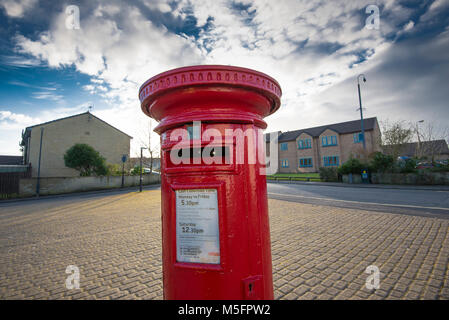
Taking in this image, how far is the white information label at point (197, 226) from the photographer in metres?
1.26

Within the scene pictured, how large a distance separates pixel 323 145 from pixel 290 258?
3129 cm

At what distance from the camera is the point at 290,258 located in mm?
3750

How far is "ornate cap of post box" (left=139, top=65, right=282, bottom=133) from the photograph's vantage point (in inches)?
47.7

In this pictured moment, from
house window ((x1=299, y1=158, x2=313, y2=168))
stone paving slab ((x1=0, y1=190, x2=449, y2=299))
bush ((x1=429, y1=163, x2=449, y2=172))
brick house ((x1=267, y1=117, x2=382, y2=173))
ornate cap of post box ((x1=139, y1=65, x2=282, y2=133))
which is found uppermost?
brick house ((x1=267, y1=117, x2=382, y2=173))

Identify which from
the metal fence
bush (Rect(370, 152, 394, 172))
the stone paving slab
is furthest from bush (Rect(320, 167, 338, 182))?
the metal fence

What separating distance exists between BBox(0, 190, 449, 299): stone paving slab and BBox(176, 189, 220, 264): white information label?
1.93 metres

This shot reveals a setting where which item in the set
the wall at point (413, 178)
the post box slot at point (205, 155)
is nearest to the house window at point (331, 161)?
the wall at point (413, 178)

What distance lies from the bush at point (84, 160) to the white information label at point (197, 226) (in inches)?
953

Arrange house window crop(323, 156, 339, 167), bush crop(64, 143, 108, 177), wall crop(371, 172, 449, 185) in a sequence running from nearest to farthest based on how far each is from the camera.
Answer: wall crop(371, 172, 449, 185) < bush crop(64, 143, 108, 177) < house window crop(323, 156, 339, 167)

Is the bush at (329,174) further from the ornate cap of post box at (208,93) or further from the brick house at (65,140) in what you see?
the brick house at (65,140)
